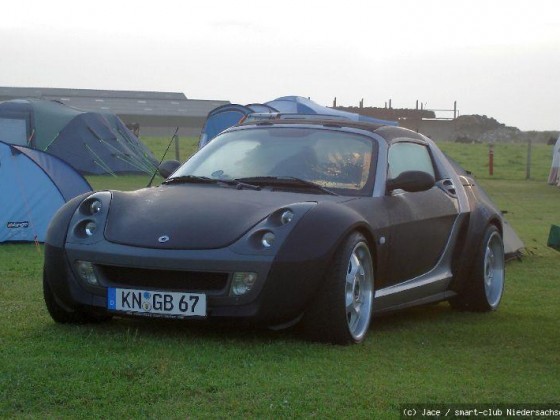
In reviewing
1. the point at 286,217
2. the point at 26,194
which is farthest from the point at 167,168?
the point at 26,194

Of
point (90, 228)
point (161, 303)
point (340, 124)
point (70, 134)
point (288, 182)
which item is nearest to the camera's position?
point (161, 303)

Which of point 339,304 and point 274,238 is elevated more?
point 274,238

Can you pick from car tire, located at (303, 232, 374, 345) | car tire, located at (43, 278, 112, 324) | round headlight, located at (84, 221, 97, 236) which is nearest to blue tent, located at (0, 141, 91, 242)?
car tire, located at (43, 278, 112, 324)

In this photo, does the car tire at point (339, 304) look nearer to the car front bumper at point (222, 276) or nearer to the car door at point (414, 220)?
the car front bumper at point (222, 276)

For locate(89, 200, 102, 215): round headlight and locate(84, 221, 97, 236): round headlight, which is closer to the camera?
locate(84, 221, 97, 236): round headlight

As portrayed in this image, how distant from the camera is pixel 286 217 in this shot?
6.87 metres

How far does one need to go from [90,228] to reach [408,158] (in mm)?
2598

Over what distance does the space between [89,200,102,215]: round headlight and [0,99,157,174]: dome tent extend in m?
21.7

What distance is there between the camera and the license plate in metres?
6.70

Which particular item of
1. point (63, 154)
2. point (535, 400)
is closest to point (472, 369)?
point (535, 400)

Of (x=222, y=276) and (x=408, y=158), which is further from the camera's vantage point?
(x=408, y=158)

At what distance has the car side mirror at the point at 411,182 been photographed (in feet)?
25.7

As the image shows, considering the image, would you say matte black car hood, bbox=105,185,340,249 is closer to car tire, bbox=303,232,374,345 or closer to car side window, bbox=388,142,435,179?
car tire, bbox=303,232,374,345

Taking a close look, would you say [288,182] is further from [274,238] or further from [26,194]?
[26,194]
